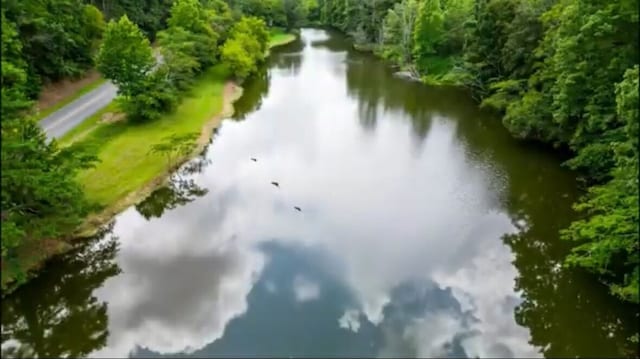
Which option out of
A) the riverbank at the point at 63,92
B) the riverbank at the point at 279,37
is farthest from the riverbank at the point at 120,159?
the riverbank at the point at 279,37

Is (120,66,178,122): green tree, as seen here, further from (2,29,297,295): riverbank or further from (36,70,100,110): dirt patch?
(36,70,100,110): dirt patch

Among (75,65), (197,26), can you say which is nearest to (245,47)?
(197,26)

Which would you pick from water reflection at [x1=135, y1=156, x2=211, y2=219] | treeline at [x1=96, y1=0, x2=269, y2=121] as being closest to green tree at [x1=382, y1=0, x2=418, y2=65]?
treeline at [x1=96, y1=0, x2=269, y2=121]

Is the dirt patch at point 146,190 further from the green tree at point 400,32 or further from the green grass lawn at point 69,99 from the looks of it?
the green tree at point 400,32

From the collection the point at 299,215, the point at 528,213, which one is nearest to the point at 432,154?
the point at 528,213

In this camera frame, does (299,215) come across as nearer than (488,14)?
Yes

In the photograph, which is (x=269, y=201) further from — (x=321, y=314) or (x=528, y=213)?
(x=528, y=213)
